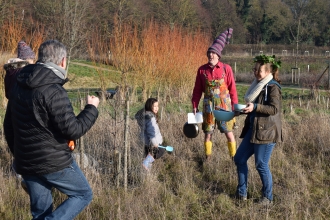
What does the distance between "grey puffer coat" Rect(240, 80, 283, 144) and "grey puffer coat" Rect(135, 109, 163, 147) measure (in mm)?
1353

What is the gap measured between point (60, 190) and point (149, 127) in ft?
6.72

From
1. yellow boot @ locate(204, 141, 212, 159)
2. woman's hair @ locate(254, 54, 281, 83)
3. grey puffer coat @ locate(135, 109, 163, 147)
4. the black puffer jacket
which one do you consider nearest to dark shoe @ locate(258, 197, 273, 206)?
woman's hair @ locate(254, 54, 281, 83)

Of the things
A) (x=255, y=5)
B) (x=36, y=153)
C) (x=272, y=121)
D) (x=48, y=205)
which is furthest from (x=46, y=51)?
(x=255, y=5)

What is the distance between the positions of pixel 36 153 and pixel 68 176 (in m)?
0.26

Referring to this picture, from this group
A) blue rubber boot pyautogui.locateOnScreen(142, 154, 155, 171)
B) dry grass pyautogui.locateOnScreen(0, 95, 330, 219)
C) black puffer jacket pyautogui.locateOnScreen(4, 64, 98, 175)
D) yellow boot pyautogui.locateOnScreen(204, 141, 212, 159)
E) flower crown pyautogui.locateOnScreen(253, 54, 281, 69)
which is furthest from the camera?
yellow boot pyautogui.locateOnScreen(204, 141, 212, 159)

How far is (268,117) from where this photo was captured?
361cm

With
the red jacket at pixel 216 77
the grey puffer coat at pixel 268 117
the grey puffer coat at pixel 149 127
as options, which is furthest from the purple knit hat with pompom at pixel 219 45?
→ the grey puffer coat at pixel 268 117

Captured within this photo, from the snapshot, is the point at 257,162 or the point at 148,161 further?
the point at 148,161

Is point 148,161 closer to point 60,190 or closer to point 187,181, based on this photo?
point 187,181

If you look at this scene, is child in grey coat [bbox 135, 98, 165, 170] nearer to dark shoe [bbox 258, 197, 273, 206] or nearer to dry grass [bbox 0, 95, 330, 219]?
dry grass [bbox 0, 95, 330, 219]

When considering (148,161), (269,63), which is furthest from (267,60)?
(148,161)

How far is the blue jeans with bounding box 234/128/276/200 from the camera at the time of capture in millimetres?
3607

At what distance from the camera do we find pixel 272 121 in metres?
3.61

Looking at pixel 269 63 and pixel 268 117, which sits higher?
pixel 269 63
